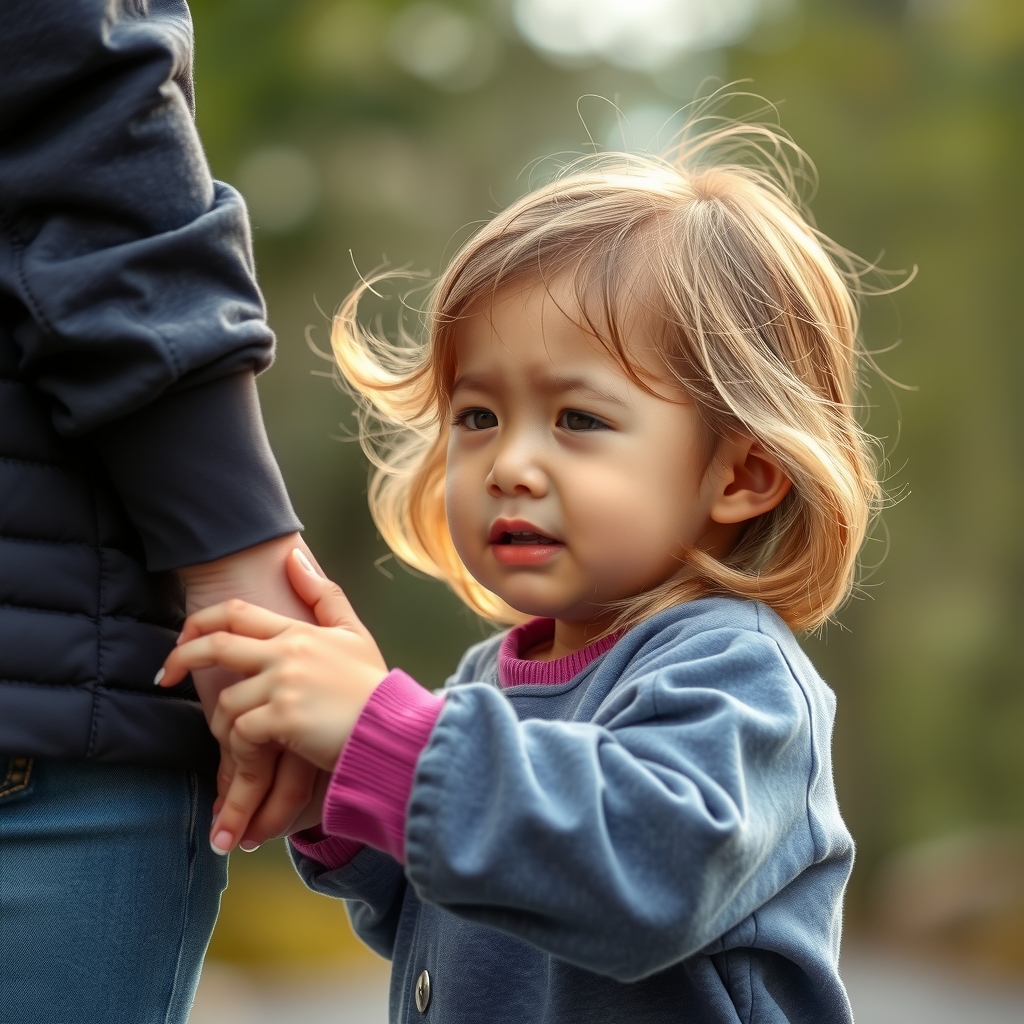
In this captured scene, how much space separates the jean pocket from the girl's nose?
67 centimetres

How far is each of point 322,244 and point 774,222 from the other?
6342 millimetres

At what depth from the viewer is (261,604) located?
1473 millimetres

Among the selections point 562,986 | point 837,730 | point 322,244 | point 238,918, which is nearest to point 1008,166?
point 837,730

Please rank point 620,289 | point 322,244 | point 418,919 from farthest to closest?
point 322,244 → point 418,919 → point 620,289

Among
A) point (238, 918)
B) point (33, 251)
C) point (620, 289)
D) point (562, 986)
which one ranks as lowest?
point (238, 918)

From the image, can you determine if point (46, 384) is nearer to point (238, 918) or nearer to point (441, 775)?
point (441, 775)

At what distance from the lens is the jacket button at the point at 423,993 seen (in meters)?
1.71

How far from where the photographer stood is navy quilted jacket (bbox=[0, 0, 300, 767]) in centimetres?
128

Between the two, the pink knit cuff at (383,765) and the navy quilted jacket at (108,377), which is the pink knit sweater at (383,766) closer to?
the pink knit cuff at (383,765)

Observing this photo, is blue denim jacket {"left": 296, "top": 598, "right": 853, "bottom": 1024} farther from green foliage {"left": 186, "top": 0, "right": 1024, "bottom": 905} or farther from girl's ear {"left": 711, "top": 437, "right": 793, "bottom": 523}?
green foliage {"left": 186, "top": 0, "right": 1024, "bottom": 905}

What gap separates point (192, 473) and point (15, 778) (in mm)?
345

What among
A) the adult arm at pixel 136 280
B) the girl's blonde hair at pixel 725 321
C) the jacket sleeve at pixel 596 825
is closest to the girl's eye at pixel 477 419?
the girl's blonde hair at pixel 725 321

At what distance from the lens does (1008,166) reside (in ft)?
31.3

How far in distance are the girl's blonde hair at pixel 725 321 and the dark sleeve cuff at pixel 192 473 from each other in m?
0.48
